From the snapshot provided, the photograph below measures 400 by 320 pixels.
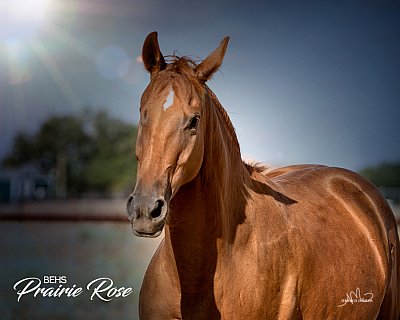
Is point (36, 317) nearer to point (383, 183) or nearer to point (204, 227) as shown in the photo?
point (204, 227)

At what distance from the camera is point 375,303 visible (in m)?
2.51

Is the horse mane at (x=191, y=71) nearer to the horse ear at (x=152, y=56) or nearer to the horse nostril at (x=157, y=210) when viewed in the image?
the horse ear at (x=152, y=56)

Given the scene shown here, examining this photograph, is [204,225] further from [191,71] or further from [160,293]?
[191,71]

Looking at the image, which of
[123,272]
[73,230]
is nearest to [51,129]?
[73,230]

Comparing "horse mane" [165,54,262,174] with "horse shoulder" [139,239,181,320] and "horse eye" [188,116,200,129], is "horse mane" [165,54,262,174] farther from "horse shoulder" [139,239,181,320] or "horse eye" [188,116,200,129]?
"horse shoulder" [139,239,181,320]

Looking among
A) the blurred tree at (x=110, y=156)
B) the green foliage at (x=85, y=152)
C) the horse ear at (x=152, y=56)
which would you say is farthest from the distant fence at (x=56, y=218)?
the blurred tree at (x=110, y=156)

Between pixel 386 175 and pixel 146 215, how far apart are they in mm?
12404

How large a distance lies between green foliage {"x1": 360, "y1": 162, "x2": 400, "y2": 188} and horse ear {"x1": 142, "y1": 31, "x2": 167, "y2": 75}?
10.8 m

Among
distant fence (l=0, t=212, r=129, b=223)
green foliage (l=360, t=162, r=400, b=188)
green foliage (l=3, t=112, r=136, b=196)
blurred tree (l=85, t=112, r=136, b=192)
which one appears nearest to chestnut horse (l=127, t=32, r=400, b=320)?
distant fence (l=0, t=212, r=129, b=223)

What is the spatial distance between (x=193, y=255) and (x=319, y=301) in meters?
0.63

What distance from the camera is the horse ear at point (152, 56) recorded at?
5.86 ft

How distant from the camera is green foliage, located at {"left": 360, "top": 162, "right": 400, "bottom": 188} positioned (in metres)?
12.1

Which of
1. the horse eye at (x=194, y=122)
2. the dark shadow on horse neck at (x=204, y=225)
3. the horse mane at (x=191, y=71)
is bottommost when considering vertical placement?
the dark shadow on horse neck at (x=204, y=225)

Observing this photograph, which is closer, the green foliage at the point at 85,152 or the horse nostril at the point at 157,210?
the horse nostril at the point at 157,210
